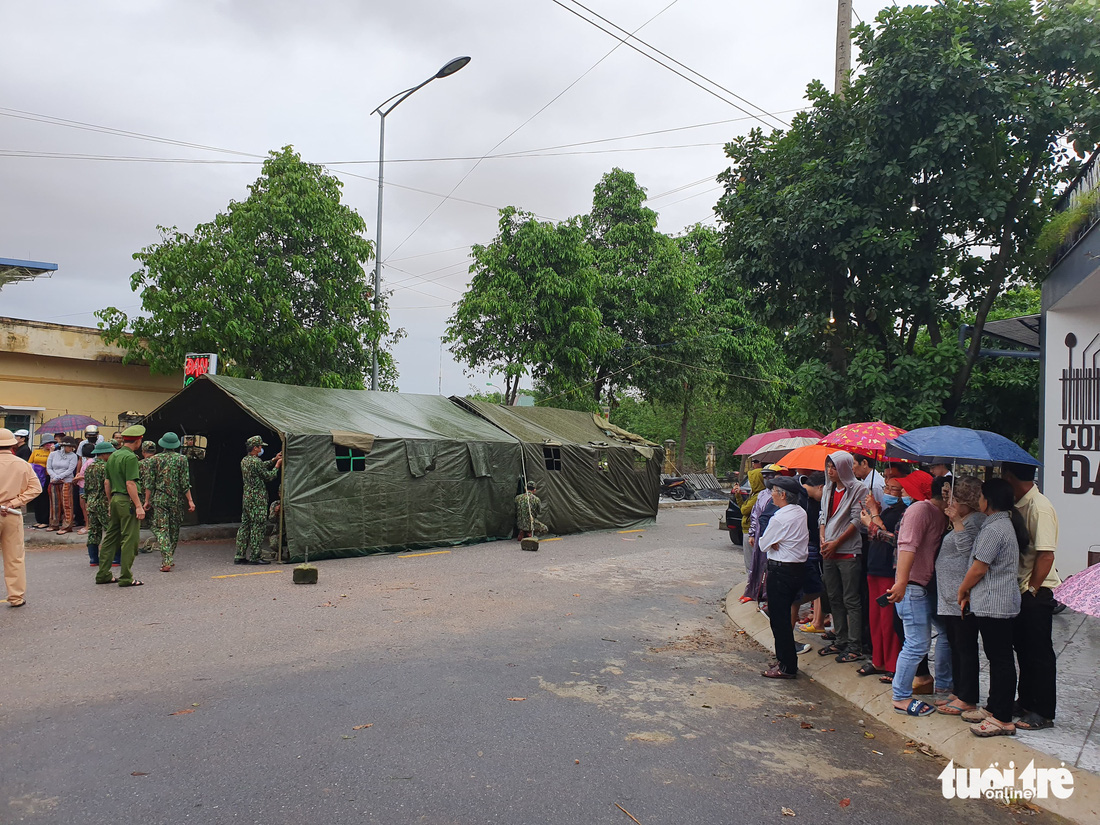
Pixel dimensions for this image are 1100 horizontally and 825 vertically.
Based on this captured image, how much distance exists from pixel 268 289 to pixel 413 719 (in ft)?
48.1

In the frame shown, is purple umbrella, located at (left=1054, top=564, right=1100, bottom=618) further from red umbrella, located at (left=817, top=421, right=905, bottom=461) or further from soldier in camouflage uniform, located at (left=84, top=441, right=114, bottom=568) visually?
soldier in camouflage uniform, located at (left=84, top=441, right=114, bottom=568)

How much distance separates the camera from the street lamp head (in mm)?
15961

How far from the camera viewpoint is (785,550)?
5.91m

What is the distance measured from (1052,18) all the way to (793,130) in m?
3.45

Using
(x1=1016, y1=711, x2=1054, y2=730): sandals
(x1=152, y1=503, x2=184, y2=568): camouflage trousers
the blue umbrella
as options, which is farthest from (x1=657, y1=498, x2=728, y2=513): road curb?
(x1=1016, y1=711, x2=1054, y2=730): sandals

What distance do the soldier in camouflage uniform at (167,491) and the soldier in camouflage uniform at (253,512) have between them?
0.98 metres

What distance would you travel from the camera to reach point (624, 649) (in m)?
6.94

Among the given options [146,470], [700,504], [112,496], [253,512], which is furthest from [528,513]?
[700,504]

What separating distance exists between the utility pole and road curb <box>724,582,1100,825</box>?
30.6ft

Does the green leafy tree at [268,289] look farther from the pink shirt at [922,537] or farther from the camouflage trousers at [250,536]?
the pink shirt at [922,537]

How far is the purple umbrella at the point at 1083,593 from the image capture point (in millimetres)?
3605

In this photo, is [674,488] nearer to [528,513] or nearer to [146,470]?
[528,513]

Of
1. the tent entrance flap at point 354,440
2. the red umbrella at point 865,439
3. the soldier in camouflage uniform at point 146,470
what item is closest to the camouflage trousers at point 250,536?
the soldier in camouflage uniform at point 146,470

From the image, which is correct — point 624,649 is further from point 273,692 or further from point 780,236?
point 780,236
